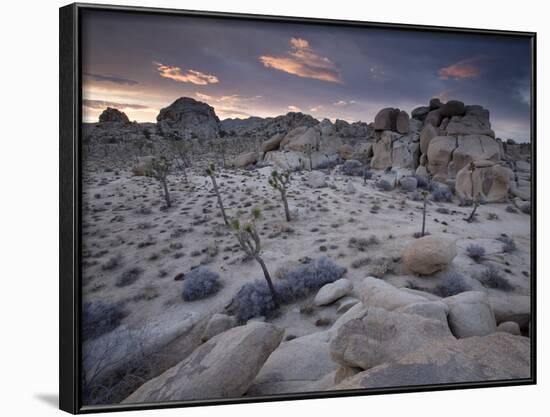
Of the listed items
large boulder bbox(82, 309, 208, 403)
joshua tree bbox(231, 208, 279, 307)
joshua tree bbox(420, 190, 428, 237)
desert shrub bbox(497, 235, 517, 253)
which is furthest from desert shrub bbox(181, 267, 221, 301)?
desert shrub bbox(497, 235, 517, 253)

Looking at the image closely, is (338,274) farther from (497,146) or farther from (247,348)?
(497,146)

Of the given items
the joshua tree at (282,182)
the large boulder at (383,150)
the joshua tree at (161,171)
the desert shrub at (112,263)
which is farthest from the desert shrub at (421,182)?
the desert shrub at (112,263)

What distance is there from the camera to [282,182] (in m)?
7.50

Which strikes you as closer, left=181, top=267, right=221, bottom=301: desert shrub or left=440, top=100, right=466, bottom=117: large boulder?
left=181, top=267, right=221, bottom=301: desert shrub

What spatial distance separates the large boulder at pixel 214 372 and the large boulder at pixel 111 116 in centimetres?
238

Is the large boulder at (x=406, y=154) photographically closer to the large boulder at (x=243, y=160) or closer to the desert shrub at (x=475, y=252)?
the desert shrub at (x=475, y=252)

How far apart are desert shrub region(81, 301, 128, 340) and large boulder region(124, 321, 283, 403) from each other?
667 mm

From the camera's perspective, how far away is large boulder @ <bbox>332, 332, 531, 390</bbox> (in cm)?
716

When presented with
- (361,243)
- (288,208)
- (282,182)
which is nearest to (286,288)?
(288,208)

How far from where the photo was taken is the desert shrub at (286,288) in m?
7.02

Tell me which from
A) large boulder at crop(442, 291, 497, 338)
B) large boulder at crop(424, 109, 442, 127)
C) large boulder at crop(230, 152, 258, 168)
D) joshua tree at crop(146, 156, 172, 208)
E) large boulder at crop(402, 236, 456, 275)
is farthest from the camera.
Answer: large boulder at crop(424, 109, 442, 127)

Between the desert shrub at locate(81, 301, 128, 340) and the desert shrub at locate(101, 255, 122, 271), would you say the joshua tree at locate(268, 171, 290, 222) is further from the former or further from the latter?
the desert shrub at locate(81, 301, 128, 340)

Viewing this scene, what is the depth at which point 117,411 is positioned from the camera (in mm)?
6539

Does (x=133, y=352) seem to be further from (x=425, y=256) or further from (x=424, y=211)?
(x=424, y=211)
